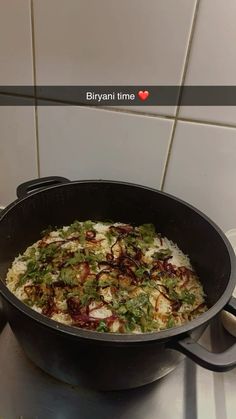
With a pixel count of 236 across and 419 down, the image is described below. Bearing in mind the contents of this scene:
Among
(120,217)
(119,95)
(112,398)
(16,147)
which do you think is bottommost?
(112,398)

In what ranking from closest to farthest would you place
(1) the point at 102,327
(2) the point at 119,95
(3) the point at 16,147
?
(1) the point at 102,327
(2) the point at 119,95
(3) the point at 16,147

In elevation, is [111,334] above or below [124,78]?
below

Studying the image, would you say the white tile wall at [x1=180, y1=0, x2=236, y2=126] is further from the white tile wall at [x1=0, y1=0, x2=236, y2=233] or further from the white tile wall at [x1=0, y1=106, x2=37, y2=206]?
the white tile wall at [x1=0, y1=106, x2=37, y2=206]

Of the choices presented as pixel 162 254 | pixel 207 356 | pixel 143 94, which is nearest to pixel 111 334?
pixel 207 356

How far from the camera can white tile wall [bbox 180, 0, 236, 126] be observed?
1.51 ft

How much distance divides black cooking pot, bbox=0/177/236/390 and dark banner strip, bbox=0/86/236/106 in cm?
14

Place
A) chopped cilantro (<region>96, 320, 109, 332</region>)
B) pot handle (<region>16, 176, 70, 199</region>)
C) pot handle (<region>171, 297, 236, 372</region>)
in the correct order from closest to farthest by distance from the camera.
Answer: pot handle (<region>171, 297, 236, 372</region>) < chopped cilantro (<region>96, 320, 109, 332</region>) < pot handle (<region>16, 176, 70, 199</region>)

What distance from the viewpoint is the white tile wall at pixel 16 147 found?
63 cm

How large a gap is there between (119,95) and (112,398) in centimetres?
48

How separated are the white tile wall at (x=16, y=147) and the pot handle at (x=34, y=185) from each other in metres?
0.09

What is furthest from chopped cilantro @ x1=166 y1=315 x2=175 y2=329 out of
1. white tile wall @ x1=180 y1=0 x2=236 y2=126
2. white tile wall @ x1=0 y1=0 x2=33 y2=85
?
white tile wall @ x1=0 y1=0 x2=33 y2=85

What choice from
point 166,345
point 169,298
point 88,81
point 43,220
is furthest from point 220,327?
point 88,81

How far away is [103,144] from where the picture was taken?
616 millimetres

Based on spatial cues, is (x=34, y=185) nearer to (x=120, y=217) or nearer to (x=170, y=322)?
(x=120, y=217)
